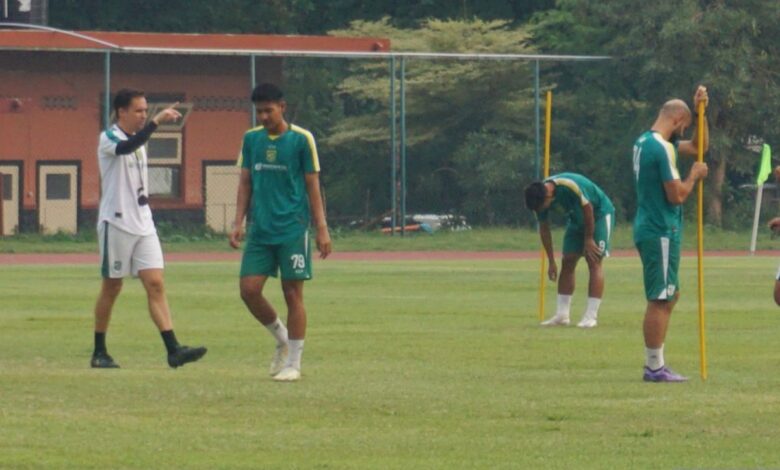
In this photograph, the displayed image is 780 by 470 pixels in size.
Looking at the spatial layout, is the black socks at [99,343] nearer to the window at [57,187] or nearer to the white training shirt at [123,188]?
the white training shirt at [123,188]

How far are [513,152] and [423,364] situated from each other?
31.7 m

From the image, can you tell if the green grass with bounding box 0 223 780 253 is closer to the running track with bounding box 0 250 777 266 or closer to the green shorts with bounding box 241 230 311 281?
the running track with bounding box 0 250 777 266

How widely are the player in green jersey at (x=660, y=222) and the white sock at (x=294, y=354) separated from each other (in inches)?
91.4

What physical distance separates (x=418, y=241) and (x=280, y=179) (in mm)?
28941

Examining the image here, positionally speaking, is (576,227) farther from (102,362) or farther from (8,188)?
(8,188)

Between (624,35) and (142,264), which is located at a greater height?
(624,35)

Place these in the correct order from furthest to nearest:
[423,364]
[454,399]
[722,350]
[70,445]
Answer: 1. [722,350]
2. [423,364]
3. [454,399]
4. [70,445]

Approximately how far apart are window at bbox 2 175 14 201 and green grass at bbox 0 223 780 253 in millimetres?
1903

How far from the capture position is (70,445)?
1004 cm

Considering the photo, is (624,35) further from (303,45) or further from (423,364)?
(423,364)

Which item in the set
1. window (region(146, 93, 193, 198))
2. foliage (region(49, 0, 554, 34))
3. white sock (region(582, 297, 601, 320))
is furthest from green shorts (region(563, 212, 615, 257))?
foliage (region(49, 0, 554, 34))

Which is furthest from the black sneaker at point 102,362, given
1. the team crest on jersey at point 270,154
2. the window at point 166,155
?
the window at point 166,155

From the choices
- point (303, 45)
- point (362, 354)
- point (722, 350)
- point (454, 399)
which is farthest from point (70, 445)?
point (303, 45)

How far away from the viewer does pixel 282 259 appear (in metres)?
13.6
